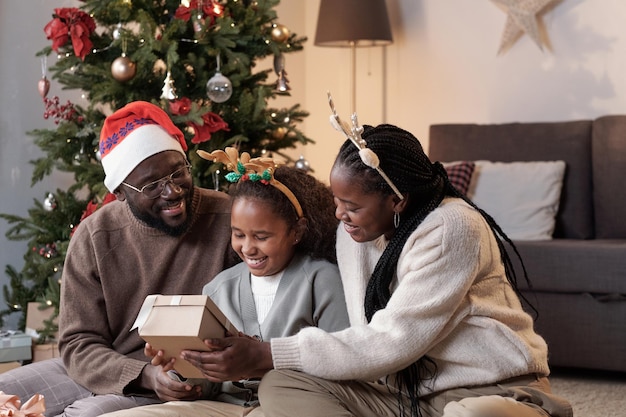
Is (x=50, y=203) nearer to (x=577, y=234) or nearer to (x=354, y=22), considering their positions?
(x=354, y=22)

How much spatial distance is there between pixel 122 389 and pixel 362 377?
23.5 inches

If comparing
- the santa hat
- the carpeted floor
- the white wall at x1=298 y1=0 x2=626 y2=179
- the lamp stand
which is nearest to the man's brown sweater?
the santa hat

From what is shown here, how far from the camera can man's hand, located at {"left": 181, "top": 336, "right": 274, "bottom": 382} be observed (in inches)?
71.7

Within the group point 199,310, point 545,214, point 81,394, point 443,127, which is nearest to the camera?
point 199,310

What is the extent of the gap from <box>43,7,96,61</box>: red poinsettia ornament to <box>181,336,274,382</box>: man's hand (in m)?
1.57

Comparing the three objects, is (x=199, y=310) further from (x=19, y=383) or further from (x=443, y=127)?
(x=443, y=127)

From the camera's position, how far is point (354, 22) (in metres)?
4.78

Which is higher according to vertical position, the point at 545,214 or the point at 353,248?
the point at 353,248

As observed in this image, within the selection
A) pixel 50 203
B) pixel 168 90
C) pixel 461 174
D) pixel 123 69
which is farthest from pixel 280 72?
pixel 461 174

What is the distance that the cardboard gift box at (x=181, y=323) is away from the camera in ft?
5.81

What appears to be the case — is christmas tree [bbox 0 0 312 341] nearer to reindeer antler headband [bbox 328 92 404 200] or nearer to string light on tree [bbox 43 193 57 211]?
string light on tree [bbox 43 193 57 211]

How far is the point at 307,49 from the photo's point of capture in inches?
217

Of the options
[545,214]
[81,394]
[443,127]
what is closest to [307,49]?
[443,127]

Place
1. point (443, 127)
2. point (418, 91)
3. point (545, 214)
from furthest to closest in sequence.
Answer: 1. point (418, 91)
2. point (443, 127)
3. point (545, 214)
